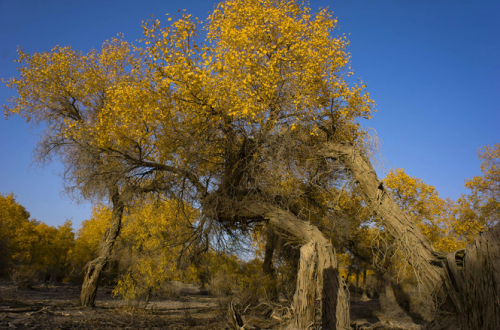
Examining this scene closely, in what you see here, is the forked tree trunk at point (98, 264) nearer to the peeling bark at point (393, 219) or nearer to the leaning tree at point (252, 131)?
the leaning tree at point (252, 131)

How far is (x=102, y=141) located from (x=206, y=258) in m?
4.27

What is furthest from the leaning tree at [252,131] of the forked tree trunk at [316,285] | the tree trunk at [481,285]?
the tree trunk at [481,285]

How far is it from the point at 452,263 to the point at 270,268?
7.75m

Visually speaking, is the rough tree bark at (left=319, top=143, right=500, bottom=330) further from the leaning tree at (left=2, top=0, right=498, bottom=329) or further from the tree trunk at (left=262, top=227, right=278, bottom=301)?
the tree trunk at (left=262, top=227, right=278, bottom=301)

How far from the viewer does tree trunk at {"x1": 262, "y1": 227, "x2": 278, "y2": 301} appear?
33.8ft

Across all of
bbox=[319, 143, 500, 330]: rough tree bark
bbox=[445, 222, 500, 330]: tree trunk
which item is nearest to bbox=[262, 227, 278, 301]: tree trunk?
bbox=[319, 143, 500, 330]: rough tree bark

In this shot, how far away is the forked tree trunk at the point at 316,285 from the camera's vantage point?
4.73m

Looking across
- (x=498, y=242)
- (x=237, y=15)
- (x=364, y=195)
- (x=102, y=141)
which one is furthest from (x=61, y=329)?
(x=237, y=15)

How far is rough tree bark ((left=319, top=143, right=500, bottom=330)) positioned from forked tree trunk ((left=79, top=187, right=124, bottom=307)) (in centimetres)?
816

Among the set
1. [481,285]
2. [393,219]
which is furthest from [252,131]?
[481,285]

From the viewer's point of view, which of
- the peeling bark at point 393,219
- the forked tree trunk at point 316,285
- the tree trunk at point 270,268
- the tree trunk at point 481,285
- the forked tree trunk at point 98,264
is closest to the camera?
the tree trunk at point 481,285

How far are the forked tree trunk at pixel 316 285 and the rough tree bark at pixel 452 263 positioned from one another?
4.28ft

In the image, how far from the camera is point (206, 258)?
8555 mm

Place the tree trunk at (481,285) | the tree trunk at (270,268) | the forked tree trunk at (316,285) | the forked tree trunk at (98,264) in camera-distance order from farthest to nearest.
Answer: the forked tree trunk at (98,264)
the tree trunk at (270,268)
the forked tree trunk at (316,285)
the tree trunk at (481,285)
